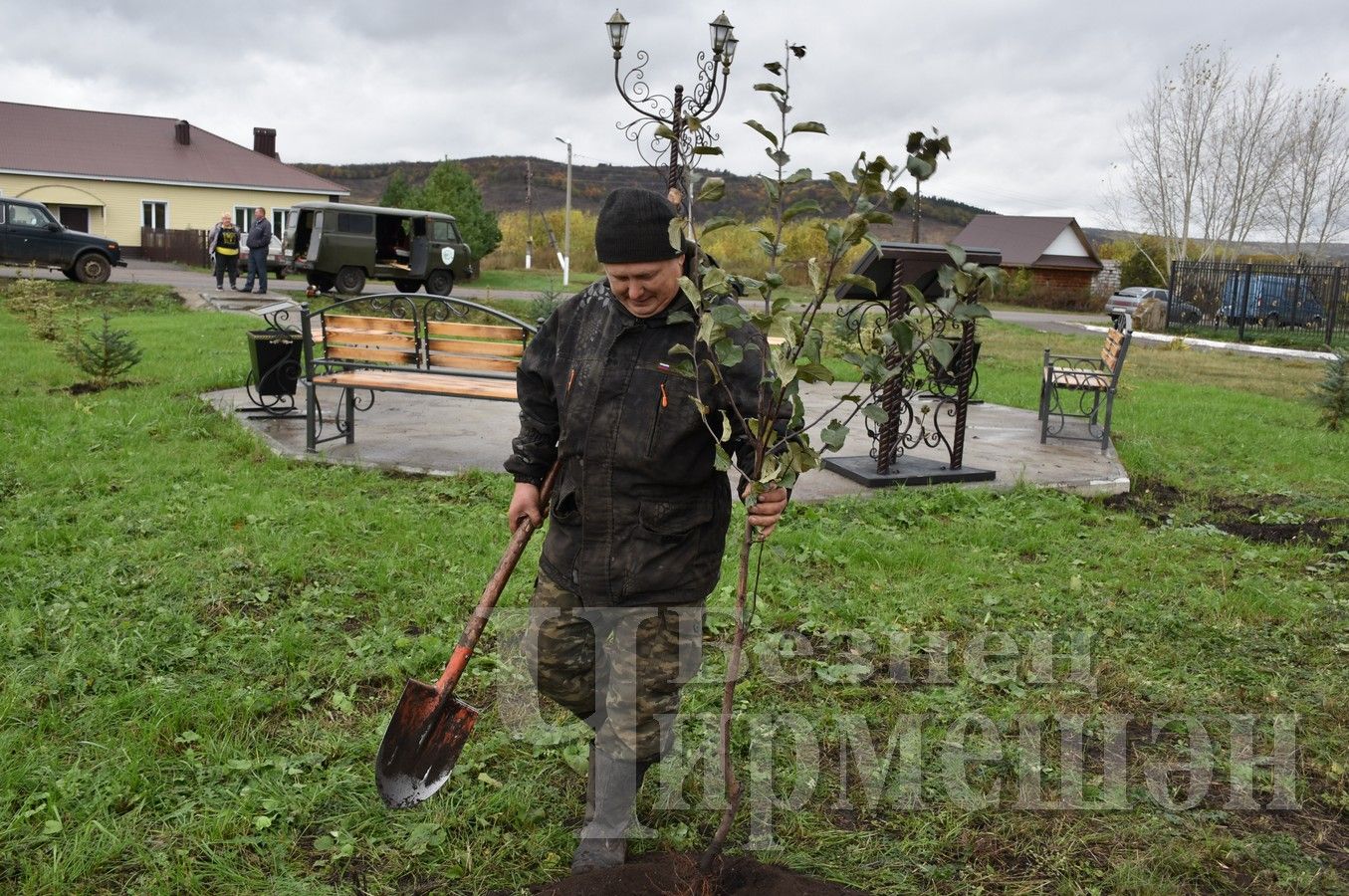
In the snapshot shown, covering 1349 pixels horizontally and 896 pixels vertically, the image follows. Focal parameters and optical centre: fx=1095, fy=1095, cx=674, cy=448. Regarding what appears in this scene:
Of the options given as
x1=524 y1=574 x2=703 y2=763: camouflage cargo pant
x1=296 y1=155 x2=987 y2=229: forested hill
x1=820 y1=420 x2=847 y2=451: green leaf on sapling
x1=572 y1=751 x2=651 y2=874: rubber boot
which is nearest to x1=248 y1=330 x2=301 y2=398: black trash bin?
x1=524 y1=574 x2=703 y2=763: camouflage cargo pant

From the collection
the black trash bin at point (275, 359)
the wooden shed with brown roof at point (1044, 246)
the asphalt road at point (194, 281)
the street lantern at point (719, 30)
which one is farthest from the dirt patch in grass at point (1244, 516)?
the wooden shed with brown roof at point (1044, 246)

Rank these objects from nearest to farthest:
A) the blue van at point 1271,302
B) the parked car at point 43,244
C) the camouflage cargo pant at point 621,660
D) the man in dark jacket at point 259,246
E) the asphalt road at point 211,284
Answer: the camouflage cargo pant at point 621,660, the parked car at point 43,244, the man in dark jacket at point 259,246, the asphalt road at point 211,284, the blue van at point 1271,302

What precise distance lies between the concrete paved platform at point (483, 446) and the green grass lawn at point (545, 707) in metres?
0.35

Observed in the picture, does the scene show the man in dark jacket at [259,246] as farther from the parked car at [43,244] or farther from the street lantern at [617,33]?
the street lantern at [617,33]

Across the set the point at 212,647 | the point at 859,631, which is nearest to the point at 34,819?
the point at 212,647

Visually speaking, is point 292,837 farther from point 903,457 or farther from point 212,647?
point 903,457

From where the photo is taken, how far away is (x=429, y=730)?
2799 mm

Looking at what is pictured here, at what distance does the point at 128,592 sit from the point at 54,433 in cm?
319

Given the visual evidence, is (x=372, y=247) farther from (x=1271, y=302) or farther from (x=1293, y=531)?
(x=1271, y=302)

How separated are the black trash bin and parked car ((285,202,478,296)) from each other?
14.2 m

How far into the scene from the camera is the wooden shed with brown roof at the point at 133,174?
115 ft

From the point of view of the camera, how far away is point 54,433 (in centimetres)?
689

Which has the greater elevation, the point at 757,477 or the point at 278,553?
the point at 757,477

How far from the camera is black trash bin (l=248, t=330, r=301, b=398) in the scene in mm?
7621
